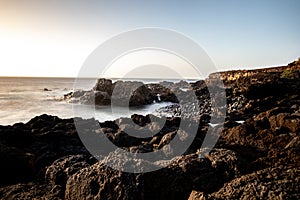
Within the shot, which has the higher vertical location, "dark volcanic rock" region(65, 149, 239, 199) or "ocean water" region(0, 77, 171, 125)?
"dark volcanic rock" region(65, 149, 239, 199)

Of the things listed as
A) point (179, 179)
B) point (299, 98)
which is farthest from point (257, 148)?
point (299, 98)

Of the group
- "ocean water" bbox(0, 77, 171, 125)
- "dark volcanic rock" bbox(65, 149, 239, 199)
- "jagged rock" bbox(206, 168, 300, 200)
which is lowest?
"ocean water" bbox(0, 77, 171, 125)

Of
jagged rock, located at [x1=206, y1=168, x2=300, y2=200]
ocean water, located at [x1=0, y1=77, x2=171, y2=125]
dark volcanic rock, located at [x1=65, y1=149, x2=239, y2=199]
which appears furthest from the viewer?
ocean water, located at [x1=0, y1=77, x2=171, y2=125]

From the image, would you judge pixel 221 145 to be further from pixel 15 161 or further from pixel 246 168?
pixel 15 161

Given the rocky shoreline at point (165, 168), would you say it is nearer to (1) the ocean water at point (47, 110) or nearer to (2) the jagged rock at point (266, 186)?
(2) the jagged rock at point (266, 186)

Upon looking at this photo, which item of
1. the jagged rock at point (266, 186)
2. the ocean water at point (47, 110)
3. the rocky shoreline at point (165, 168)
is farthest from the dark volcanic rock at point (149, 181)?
the ocean water at point (47, 110)

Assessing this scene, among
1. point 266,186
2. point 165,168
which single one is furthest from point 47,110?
point 266,186

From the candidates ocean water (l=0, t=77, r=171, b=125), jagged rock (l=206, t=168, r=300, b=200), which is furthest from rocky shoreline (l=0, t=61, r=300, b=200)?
ocean water (l=0, t=77, r=171, b=125)

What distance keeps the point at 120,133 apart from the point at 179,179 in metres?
3.38

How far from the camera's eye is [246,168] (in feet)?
12.4

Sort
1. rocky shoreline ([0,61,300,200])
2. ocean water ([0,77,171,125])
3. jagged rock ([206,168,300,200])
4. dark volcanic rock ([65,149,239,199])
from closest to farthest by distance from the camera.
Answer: jagged rock ([206,168,300,200]), rocky shoreline ([0,61,300,200]), dark volcanic rock ([65,149,239,199]), ocean water ([0,77,171,125])

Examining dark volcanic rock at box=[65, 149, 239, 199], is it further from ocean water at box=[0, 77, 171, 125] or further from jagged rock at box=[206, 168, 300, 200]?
ocean water at box=[0, 77, 171, 125]

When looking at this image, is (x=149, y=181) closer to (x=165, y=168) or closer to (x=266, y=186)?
(x=165, y=168)

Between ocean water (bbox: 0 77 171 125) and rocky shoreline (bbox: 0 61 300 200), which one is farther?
ocean water (bbox: 0 77 171 125)
